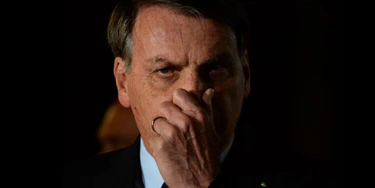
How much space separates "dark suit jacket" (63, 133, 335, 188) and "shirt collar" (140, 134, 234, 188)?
0.02 metres

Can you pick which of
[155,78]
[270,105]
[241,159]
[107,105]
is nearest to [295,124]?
[270,105]

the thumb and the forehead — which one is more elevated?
the forehead

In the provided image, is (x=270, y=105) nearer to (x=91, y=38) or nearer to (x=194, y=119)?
(x=91, y=38)

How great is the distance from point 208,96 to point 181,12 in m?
0.30

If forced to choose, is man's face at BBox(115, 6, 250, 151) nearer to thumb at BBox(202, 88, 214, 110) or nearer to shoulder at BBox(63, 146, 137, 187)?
thumb at BBox(202, 88, 214, 110)

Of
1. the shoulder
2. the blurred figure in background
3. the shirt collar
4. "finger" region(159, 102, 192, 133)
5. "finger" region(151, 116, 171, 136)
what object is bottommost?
the blurred figure in background

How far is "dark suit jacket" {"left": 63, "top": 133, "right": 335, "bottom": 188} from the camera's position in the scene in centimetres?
178

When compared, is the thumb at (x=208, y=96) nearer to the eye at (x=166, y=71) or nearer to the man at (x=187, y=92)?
the man at (x=187, y=92)

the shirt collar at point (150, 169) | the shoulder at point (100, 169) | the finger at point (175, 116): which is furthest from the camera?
the shoulder at point (100, 169)

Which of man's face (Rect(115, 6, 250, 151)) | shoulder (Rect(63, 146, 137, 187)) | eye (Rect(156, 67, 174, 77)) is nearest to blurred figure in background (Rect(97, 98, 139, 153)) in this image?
shoulder (Rect(63, 146, 137, 187))

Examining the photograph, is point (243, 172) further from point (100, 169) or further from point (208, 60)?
point (100, 169)

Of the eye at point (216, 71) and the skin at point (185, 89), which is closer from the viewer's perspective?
the skin at point (185, 89)

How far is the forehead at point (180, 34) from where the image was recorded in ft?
5.64

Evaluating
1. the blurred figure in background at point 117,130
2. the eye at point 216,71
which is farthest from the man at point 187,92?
the blurred figure in background at point 117,130
